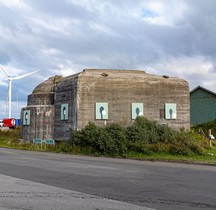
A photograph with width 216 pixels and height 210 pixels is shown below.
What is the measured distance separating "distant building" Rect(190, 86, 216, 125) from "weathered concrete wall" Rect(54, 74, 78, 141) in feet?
83.7

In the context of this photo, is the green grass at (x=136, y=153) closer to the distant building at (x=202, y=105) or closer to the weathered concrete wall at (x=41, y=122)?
the weathered concrete wall at (x=41, y=122)

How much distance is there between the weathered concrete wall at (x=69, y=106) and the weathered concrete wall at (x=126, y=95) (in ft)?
2.26

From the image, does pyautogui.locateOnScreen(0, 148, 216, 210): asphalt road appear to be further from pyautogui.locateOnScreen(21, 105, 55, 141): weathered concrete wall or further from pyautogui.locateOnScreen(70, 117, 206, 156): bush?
pyautogui.locateOnScreen(21, 105, 55, 141): weathered concrete wall

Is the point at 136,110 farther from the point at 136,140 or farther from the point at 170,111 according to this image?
the point at 136,140

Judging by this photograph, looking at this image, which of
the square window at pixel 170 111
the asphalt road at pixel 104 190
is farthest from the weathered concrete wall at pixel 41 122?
the asphalt road at pixel 104 190

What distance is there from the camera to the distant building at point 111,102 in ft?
89.2

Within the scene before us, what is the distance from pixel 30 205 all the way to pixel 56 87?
77.2 feet

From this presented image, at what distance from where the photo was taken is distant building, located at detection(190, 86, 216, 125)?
48.6 meters

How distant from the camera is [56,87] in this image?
30953 mm

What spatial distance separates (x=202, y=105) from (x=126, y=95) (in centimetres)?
2526

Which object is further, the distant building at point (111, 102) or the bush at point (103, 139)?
the distant building at point (111, 102)

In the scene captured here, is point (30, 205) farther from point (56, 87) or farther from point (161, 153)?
point (56, 87)

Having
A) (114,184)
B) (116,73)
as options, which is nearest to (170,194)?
(114,184)

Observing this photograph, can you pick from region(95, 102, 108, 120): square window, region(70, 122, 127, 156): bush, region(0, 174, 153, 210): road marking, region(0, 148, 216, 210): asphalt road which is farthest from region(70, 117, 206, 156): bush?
region(0, 174, 153, 210): road marking
